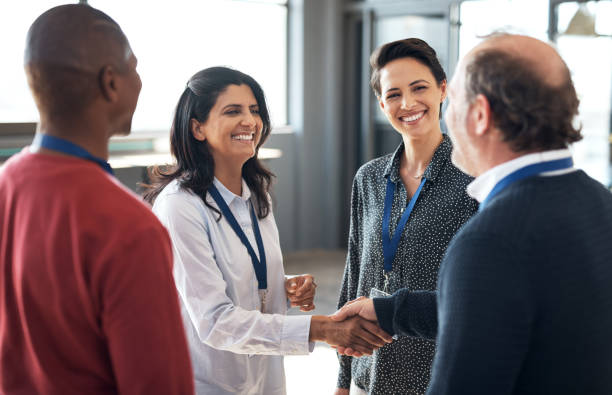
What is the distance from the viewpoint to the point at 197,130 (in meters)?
1.97

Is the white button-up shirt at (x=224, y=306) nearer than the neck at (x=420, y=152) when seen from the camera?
Yes

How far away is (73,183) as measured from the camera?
928 millimetres

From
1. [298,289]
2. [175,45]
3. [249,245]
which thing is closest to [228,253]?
[249,245]

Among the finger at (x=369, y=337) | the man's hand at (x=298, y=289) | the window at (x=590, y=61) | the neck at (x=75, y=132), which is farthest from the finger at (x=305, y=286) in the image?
the window at (x=590, y=61)

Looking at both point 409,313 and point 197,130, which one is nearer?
point 409,313

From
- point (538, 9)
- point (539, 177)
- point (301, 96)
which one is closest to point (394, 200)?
point (539, 177)

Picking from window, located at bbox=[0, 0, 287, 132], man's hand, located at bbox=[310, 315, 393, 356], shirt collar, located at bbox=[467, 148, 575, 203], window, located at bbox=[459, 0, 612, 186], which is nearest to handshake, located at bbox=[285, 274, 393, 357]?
man's hand, located at bbox=[310, 315, 393, 356]

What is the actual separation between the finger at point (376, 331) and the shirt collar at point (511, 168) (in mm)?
711

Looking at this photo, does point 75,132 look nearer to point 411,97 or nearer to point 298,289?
point 298,289

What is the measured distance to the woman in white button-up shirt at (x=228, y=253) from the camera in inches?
65.6

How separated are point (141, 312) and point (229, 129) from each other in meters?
1.11

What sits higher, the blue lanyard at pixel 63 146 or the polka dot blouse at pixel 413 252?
the blue lanyard at pixel 63 146

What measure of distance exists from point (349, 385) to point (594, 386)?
1.15 m

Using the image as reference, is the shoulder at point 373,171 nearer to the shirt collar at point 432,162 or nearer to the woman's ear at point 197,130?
the shirt collar at point 432,162
